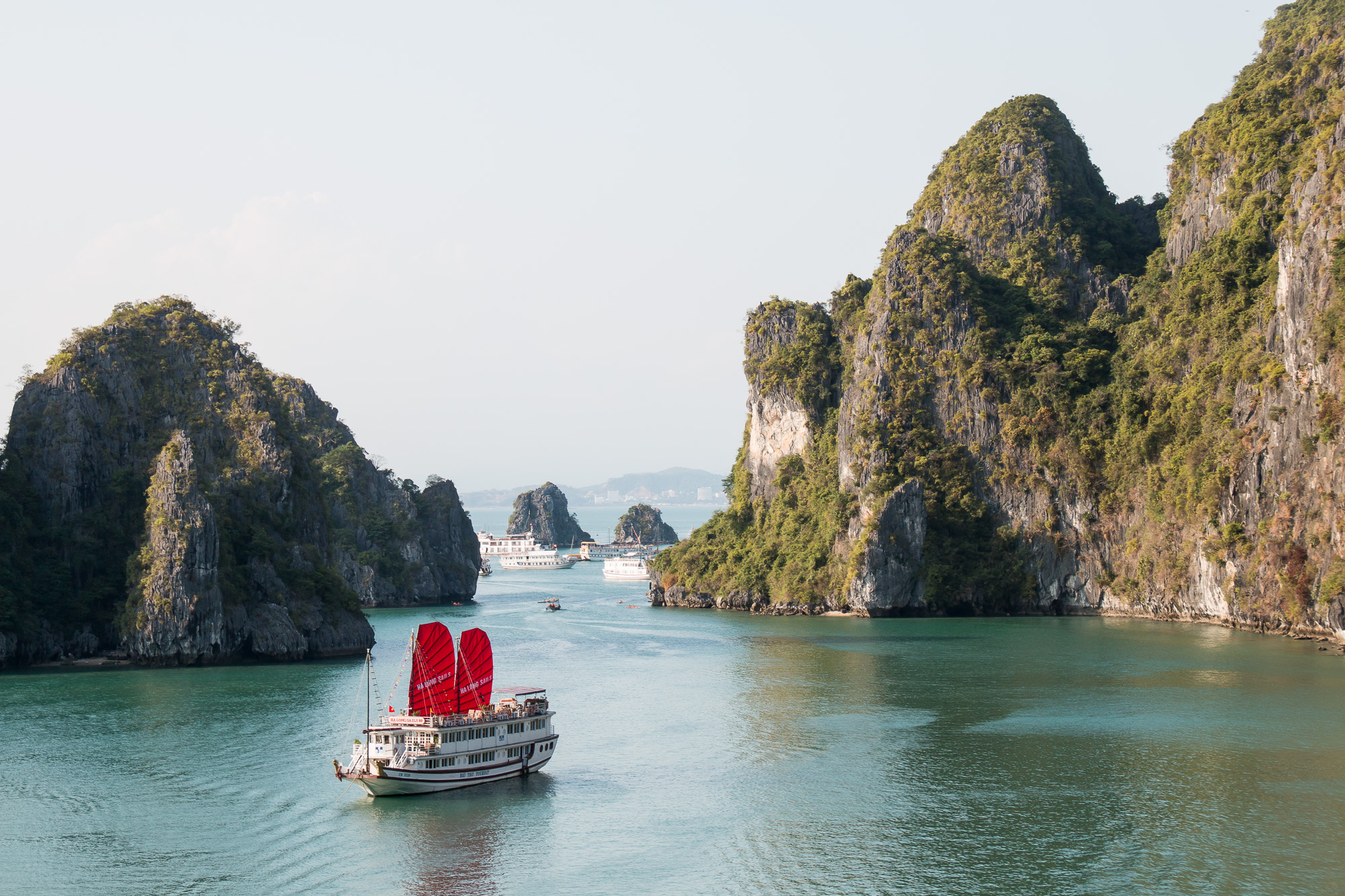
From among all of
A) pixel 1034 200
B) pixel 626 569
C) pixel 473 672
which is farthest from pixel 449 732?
pixel 626 569

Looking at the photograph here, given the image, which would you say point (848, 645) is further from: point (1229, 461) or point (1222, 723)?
point (1222, 723)

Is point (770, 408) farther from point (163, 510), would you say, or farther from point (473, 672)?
point (473, 672)

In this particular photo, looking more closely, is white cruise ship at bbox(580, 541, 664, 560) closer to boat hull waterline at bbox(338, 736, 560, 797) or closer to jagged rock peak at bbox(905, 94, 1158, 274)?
jagged rock peak at bbox(905, 94, 1158, 274)

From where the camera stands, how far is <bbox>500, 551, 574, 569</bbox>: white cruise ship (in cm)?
16888

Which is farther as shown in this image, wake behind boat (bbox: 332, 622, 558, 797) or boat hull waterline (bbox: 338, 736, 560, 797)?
wake behind boat (bbox: 332, 622, 558, 797)

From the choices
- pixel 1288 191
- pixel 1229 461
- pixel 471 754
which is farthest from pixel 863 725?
pixel 1288 191

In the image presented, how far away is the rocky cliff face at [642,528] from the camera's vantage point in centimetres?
19075

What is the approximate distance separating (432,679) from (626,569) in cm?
10118

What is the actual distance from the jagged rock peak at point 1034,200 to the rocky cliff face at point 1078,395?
235 millimetres

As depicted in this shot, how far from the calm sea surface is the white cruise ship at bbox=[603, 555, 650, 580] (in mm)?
75055

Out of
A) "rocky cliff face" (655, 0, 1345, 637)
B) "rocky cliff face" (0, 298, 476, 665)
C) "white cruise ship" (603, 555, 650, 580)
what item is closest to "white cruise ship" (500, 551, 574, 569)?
"white cruise ship" (603, 555, 650, 580)

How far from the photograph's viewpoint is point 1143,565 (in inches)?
2982

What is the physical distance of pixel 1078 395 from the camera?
3248 inches

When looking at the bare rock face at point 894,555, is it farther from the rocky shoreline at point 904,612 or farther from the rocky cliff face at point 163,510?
the rocky cliff face at point 163,510
